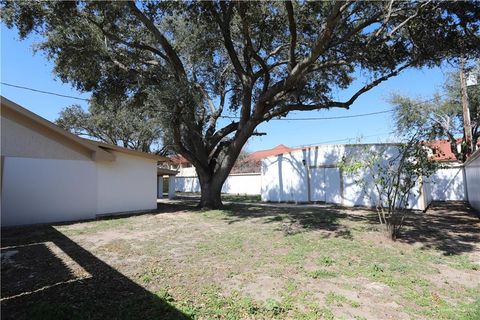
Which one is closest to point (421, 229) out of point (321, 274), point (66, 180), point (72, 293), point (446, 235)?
point (446, 235)

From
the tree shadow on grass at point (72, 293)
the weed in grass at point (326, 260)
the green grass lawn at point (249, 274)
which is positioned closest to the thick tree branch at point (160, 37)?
the green grass lawn at point (249, 274)

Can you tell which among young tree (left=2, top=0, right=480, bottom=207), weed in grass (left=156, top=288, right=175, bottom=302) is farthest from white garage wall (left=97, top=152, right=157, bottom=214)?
weed in grass (left=156, top=288, right=175, bottom=302)

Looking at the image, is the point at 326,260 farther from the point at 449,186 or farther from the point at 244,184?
A: the point at 244,184

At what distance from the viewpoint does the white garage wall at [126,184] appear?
13.0m

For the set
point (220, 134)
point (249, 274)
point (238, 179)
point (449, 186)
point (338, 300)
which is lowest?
point (338, 300)

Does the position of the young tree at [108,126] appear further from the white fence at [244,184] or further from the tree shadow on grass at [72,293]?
the tree shadow on grass at [72,293]

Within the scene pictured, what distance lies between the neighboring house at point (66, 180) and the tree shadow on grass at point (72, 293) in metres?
3.25

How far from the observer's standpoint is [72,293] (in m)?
4.32

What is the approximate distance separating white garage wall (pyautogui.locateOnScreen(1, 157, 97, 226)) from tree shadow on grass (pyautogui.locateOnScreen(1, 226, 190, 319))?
491 centimetres

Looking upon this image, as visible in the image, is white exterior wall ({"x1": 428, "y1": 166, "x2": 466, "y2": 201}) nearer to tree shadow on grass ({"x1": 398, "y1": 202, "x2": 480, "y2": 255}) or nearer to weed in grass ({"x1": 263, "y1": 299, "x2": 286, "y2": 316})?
tree shadow on grass ({"x1": 398, "y1": 202, "x2": 480, "y2": 255})

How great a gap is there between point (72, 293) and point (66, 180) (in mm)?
8441

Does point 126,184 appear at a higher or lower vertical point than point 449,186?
higher

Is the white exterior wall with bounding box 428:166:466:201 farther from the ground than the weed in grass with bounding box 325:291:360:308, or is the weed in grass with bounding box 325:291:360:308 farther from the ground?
the white exterior wall with bounding box 428:166:466:201

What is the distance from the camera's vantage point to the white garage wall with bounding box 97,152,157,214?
1295cm
